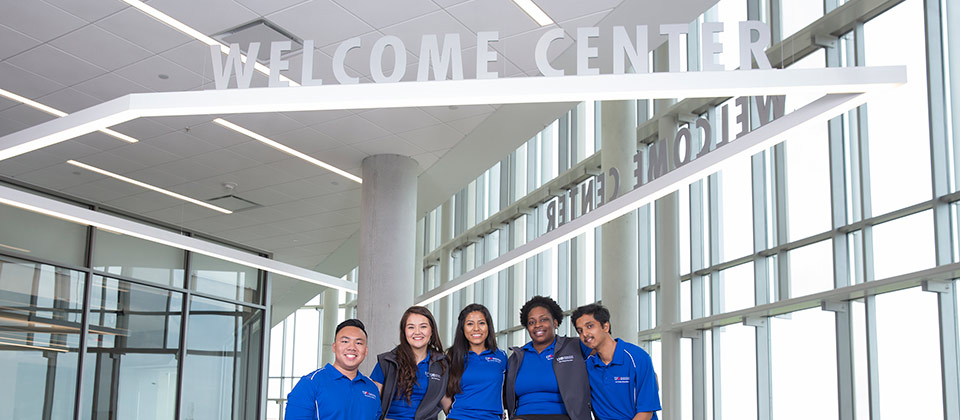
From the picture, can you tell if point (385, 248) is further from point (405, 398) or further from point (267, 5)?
point (405, 398)

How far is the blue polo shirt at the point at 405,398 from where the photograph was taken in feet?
16.2

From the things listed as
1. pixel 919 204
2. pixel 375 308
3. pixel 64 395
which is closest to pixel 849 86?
pixel 919 204

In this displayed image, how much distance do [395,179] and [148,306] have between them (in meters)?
3.83

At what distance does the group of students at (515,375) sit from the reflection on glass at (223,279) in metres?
8.93

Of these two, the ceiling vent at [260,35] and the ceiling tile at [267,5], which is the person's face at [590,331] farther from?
the ceiling vent at [260,35]

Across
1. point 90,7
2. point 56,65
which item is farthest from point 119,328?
point 90,7

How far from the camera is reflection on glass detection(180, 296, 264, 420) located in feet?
42.0

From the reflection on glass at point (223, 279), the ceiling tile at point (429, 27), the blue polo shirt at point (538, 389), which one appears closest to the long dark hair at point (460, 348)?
the blue polo shirt at point (538, 389)

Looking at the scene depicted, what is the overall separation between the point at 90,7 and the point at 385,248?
538 centimetres

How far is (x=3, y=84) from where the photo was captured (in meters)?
10.2

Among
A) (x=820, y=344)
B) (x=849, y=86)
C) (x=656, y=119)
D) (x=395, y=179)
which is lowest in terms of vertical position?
(x=820, y=344)

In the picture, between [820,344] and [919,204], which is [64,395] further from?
[919,204]

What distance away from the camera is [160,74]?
9820mm

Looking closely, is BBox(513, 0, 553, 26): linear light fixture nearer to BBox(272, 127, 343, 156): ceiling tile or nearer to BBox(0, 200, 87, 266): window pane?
BBox(272, 127, 343, 156): ceiling tile
